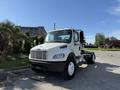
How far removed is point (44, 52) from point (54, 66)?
0.87 meters

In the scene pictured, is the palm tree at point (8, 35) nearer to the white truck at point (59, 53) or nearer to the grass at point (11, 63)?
the grass at point (11, 63)

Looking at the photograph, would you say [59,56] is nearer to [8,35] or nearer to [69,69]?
[69,69]

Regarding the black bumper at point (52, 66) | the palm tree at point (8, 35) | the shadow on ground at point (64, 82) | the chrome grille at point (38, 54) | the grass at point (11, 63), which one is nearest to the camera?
the shadow on ground at point (64, 82)

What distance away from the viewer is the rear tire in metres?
10.7

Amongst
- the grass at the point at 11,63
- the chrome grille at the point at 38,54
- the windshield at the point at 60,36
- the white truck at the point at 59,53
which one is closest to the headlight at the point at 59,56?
the white truck at the point at 59,53

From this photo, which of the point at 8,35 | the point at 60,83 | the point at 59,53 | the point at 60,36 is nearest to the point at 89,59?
the point at 60,36

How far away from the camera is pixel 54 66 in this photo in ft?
33.4

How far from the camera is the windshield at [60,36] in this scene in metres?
11.6

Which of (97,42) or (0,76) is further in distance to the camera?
(97,42)

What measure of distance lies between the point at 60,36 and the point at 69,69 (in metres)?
1.98

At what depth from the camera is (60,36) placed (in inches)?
468

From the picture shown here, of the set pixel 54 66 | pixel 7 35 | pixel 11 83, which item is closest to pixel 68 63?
pixel 54 66

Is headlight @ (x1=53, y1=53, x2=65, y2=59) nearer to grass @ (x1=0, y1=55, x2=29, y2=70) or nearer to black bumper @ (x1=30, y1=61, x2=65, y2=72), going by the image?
black bumper @ (x1=30, y1=61, x2=65, y2=72)

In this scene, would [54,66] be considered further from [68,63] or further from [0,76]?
[0,76]
